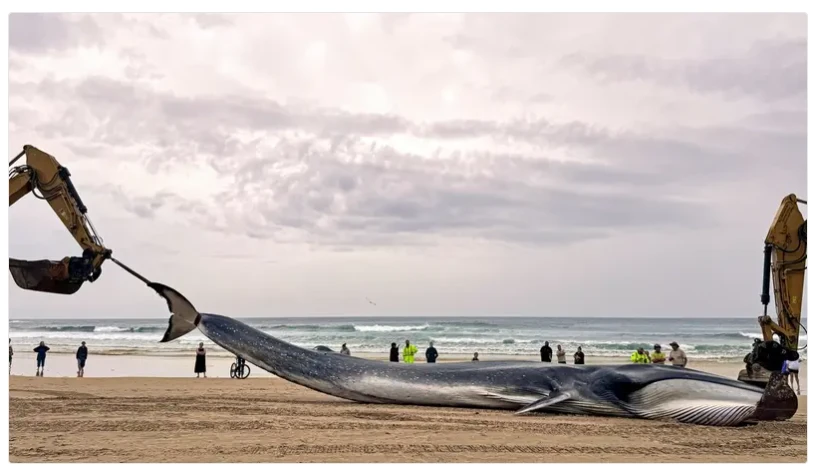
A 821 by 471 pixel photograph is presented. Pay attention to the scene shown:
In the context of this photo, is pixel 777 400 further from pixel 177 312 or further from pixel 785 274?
pixel 177 312

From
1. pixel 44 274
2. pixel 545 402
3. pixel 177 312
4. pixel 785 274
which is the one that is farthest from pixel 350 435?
pixel 785 274

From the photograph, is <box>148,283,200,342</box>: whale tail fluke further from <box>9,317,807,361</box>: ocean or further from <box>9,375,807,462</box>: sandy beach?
<box>9,317,807,361</box>: ocean

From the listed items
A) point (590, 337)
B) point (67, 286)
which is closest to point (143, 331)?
point (590, 337)

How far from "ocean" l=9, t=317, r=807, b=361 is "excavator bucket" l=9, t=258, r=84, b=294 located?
30.0 m

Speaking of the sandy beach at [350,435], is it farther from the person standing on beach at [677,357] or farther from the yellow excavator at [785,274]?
the person standing on beach at [677,357]

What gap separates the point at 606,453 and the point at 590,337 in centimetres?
5481

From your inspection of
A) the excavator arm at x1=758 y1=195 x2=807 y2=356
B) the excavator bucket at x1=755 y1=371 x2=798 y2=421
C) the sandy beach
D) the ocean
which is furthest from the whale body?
the ocean

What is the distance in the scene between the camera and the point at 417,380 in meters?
15.7

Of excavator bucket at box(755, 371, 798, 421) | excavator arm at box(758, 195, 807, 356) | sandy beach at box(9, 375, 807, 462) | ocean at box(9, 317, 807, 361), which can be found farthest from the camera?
ocean at box(9, 317, 807, 361)

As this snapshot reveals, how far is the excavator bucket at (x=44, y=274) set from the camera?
14461 mm

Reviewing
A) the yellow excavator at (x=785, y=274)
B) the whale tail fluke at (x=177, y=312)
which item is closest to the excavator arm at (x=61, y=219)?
the whale tail fluke at (x=177, y=312)

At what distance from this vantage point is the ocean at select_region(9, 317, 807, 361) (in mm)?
50344

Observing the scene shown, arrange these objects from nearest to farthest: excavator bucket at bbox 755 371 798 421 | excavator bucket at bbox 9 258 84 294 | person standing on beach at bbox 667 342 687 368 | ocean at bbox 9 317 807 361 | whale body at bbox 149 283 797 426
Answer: excavator bucket at bbox 755 371 798 421, whale body at bbox 149 283 797 426, excavator bucket at bbox 9 258 84 294, person standing on beach at bbox 667 342 687 368, ocean at bbox 9 317 807 361

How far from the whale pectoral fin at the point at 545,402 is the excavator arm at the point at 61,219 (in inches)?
312
